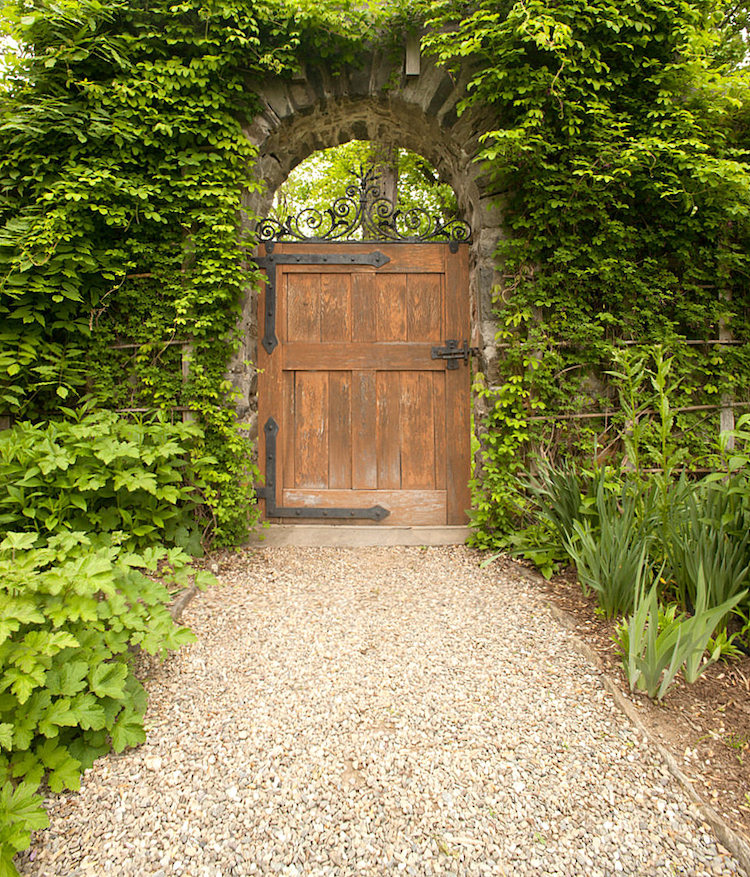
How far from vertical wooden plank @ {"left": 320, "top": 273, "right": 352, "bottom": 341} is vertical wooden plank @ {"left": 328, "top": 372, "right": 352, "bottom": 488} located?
0.27 m

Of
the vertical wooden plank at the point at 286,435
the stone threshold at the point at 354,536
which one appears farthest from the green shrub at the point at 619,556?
the vertical wooden plank at the point at 286,435

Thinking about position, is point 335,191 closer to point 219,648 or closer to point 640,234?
point 640,234

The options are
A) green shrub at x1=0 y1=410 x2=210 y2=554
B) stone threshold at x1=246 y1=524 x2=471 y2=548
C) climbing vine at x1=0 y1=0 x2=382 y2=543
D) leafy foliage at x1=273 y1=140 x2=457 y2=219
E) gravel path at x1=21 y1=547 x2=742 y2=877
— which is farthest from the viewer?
leafy foliage at x1=273 y1=140 x2=457 y2=219

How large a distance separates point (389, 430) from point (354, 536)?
0.75m

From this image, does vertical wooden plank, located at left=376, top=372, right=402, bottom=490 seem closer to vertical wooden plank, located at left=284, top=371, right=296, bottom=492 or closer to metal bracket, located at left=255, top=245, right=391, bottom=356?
vertical wooden plank, located at left=284, top=371, right=296, bottom=492

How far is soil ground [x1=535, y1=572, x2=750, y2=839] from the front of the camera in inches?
50.8

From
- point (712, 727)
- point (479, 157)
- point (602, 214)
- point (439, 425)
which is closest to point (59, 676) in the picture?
point (712, 727)

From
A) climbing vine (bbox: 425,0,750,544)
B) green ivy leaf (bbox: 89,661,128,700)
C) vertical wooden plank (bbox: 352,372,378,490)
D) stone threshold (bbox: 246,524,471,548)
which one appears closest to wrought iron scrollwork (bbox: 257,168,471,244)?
climbing vine (bbox: 425,0,750,544)

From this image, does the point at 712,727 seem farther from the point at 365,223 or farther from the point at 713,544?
the point at 365,223

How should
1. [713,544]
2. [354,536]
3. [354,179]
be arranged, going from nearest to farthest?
[713,544], [354,536], [354,179]

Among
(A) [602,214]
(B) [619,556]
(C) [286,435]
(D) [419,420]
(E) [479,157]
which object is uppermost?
(E) [479,157]

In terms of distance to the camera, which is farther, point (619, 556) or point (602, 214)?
point (602, 214)

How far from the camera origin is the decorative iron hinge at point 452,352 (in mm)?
3379

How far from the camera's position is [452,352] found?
3.39m
